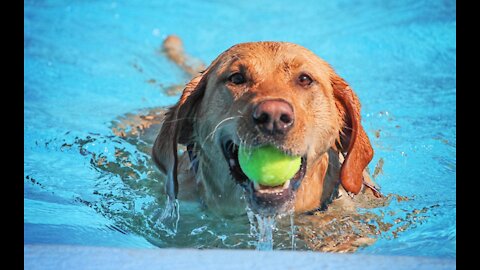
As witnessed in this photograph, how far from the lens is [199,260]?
12.3 feet

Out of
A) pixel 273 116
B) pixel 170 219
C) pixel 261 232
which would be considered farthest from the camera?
pixel 170 219

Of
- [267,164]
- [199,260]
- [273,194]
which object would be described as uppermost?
[267,164]

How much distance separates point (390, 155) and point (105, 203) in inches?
92.1

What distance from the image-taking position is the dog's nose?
11.8 ft

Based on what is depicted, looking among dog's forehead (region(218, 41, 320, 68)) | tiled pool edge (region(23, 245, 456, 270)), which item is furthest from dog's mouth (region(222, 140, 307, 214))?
dog's forehead (region(218, 41, 320, 68))

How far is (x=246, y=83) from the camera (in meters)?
4.10

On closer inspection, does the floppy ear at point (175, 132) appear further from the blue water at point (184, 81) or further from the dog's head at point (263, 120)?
the blue water at point (184, 81)

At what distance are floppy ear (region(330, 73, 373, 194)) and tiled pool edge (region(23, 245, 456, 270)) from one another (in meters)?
0.51

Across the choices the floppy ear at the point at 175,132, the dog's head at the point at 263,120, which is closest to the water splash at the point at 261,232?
the dog's head at the point at 263,120

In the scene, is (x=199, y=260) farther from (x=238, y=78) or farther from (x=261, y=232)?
(x=238, y=78)

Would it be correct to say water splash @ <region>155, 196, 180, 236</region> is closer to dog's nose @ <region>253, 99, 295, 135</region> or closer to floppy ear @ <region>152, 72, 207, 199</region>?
floppy ear @ <region>152, 72, 207, 199</region>

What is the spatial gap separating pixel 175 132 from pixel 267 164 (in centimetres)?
75

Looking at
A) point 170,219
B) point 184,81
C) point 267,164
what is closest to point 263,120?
point 267,164

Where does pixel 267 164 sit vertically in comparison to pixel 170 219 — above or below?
above
